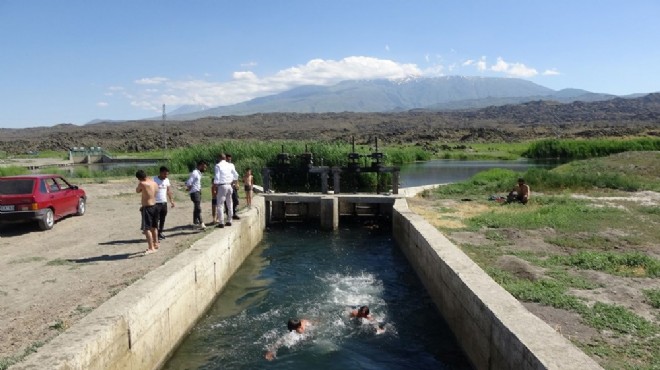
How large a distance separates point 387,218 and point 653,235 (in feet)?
35.5

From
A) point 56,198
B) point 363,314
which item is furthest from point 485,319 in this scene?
point 56,198

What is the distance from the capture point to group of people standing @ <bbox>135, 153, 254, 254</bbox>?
37.9 feet

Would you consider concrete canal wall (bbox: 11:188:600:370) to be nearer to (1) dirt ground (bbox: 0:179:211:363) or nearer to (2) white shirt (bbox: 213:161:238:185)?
(1) dirt ground (bbox: 0:179:211:363)

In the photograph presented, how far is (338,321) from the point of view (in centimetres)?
1077

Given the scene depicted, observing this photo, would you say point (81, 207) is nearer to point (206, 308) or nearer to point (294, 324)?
point (206, 308)

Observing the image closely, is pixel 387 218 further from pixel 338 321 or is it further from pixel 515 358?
pixel 515 358

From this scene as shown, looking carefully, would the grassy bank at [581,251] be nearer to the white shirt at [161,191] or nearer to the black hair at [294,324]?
the black hair at [294,324]

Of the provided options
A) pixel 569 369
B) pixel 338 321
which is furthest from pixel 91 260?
pixel 569 369

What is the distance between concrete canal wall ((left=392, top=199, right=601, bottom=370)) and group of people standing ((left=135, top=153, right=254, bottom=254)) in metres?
5.69

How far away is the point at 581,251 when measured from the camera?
12.0 meters

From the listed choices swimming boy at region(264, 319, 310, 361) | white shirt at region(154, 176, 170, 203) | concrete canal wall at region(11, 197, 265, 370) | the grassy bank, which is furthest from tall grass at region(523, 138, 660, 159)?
concrete canal wall at region(11, 197, 265, 370)

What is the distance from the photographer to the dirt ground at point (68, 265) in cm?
758

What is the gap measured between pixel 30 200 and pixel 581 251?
1447 centimetres

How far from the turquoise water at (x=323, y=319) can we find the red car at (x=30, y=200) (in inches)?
230
